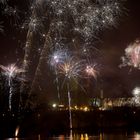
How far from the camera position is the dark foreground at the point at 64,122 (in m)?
63.2

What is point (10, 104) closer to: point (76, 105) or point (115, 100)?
point (76, 105)

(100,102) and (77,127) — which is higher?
(100,102)

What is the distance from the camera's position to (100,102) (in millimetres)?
89188

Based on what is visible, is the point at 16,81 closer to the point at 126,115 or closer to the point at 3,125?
the point at 3,125

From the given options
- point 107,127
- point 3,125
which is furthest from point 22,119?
point 107,127

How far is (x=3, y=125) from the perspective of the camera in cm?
6216

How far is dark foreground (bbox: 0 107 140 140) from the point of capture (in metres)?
63.2

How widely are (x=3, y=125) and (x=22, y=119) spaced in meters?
3.90

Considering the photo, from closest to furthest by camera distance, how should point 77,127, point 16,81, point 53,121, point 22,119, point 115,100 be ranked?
point 16,81
point 22,119
point 53,121
point 77,127
point 115,100

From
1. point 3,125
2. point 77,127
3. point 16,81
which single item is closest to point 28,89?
point 16,81

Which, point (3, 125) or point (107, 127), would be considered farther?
point (107, 127)

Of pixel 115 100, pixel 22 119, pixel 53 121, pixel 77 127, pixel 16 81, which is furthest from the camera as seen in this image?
pixel 115 100

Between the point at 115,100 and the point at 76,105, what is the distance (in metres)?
8.82

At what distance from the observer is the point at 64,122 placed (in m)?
73.9
